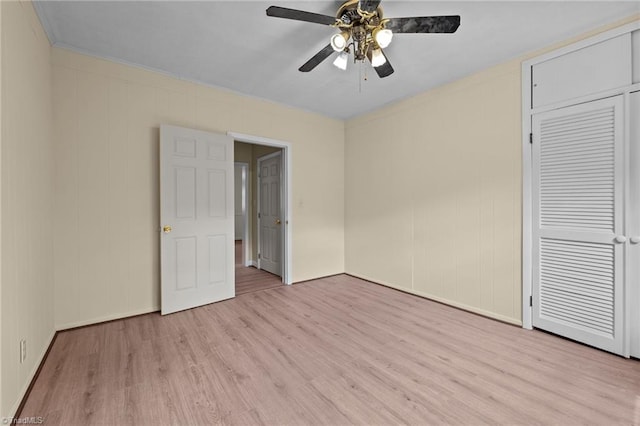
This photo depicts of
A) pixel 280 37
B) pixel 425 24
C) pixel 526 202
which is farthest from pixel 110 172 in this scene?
pixel 526 202

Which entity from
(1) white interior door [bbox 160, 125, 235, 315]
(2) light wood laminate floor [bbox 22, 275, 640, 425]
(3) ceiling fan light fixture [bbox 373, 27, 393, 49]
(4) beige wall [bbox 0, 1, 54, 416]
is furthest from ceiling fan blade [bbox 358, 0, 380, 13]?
(2) light wood laminate floor [bbox 22, 275, 640, 425]

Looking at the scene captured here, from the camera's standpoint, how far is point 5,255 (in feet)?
5.08

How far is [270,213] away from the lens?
5.07m

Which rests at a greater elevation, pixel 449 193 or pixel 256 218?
pixel 449 193

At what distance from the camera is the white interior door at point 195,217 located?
123 inches

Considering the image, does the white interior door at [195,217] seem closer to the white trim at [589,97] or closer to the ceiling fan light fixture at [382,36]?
the ceiling fan light fixture at [382,36]

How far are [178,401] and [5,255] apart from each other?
1.30 meters

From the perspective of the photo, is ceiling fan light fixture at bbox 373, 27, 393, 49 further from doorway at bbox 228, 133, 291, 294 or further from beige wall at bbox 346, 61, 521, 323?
doorway at bbox 228, 133, 291, 294

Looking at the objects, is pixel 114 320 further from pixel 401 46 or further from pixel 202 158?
pixel 401 46

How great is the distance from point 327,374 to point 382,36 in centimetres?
242

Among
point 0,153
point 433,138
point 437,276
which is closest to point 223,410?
point 0,153

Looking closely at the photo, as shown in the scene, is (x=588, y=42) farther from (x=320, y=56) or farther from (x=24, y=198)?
(x=24, y=198)

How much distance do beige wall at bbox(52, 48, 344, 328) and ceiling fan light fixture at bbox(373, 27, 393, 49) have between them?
238 cm

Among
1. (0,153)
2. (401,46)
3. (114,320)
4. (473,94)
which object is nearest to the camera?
(0,153)
